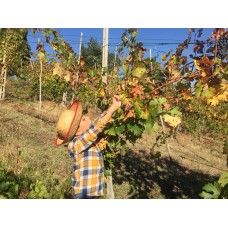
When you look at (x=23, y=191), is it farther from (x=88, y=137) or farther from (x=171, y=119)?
(x=171, y=119)

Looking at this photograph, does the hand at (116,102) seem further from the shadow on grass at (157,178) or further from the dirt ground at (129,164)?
the shadow on grass at (157,178)

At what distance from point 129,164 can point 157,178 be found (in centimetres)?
115

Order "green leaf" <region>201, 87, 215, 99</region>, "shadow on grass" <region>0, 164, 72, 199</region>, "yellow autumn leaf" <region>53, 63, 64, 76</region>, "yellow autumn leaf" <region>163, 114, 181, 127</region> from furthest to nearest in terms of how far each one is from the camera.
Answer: "yellow autumn leaf" <region>53, 63, 64, 76</region>, "shadow on grass" <region>0, 164, 72, 199</region>, "yellow autumn leaf" <region>163, 114, 181, 127</region>, "green leaf" <region>201, 87, 215, 99</region>

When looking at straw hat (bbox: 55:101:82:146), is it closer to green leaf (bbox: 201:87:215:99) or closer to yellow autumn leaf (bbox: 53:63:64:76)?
green leaf (bbox: 201:87:215:99)

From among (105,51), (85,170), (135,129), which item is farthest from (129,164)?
(85,170)

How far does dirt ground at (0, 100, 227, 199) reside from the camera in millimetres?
6008

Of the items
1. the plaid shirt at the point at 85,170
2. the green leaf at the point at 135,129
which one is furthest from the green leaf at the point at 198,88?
the plaid shirt at the point at 85,170

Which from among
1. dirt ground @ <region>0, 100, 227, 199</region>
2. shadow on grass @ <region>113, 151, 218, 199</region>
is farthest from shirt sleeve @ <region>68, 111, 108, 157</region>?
shadow on grass @ <region>113, 151, 218, 199</region>

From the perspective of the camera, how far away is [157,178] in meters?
7.25

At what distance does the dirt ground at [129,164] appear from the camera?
601 cm

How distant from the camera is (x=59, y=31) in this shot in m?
4.34

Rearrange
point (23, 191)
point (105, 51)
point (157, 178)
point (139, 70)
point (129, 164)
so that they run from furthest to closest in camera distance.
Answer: point (129, 164) < point (157, 178) < point (105, 51) < point (23, 191) < point (139, 70)
